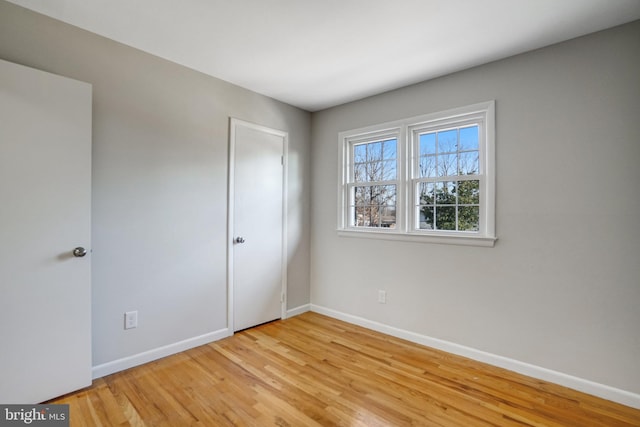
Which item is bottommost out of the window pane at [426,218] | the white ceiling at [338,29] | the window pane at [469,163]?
the window pane at [426,218]

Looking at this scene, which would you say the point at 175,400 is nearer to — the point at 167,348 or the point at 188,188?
the point at 167,348

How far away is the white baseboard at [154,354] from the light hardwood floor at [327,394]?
2.3 inches

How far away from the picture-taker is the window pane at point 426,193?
9.39 ft

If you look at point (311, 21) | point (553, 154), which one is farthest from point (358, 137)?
point (553, 154)

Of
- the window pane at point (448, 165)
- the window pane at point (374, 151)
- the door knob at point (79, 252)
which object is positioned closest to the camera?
the door knob at point (79, 252)

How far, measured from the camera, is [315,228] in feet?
12.4

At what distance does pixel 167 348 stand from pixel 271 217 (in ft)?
5.10

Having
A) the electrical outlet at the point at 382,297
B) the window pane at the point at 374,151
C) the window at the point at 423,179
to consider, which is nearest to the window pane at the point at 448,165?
the window at the point at 423,179

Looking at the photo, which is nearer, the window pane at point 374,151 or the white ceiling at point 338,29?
the white ceiling at point 338,29

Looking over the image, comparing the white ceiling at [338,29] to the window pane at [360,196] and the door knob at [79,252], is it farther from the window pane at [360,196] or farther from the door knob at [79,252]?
the door knob at [79,252]

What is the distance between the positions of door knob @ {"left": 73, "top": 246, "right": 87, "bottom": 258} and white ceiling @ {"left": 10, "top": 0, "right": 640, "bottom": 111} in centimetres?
151

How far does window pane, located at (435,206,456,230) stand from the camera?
9.01ft

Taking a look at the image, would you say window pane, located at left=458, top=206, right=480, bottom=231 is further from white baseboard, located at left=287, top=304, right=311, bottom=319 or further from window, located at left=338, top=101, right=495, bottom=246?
white baseboard, located at left=287, top=304, right=311, bottom=319

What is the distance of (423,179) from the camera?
2889 mm
